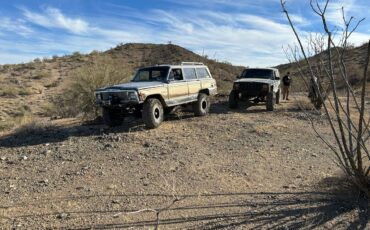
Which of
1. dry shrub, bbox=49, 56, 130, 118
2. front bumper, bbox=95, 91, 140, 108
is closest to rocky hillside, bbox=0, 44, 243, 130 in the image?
dry shrub, bbox=49, 56, 130, 118

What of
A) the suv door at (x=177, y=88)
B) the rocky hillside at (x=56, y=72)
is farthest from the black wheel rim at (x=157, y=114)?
the rocky hillside at (x=56, y=72)

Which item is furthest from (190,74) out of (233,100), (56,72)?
(56,72)

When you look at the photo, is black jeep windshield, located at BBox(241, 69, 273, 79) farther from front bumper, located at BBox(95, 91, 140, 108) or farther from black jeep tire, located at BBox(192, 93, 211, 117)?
front bumper, located at BBox(95, 91, 140, 108)

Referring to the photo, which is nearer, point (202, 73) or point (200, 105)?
point (200, 105)

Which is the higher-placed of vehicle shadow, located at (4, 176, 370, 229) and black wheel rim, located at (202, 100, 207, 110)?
black wheel rim, located at (202, 100, 207, 110)

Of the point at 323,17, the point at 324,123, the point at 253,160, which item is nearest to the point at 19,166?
the point at 253,160

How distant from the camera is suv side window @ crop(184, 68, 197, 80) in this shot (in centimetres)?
1390

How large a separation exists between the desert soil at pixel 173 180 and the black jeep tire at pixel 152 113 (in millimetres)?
285

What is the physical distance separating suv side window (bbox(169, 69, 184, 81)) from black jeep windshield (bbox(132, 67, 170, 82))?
190mm

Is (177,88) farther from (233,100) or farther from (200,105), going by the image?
(233,100)

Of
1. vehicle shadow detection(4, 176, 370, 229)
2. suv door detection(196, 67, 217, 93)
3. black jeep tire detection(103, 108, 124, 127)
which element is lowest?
vehicle shadow detection(4, 176, 370, 229)

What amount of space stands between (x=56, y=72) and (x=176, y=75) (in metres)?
28.0

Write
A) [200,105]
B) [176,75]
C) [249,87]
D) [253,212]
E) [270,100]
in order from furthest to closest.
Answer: [249,87] < [270,100] < [200,105] < [176,75] < [253,212]

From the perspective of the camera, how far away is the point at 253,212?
5762mm
